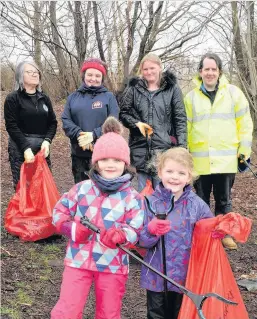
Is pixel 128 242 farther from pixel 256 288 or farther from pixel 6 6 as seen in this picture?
pixel 6 6

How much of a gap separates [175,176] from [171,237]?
0.36 m

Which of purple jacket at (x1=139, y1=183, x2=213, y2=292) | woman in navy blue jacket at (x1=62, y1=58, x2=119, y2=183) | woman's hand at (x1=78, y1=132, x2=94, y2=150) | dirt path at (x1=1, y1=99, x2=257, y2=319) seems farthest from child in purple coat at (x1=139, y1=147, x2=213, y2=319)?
woman in navy blue jacket at (x1=62, y1=58, x2=119, y2=183)

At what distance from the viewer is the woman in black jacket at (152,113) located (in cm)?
392

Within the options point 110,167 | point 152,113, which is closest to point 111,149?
point 110,167

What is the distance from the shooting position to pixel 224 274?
8.52 feet

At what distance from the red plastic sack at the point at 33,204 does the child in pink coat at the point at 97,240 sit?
180 cm

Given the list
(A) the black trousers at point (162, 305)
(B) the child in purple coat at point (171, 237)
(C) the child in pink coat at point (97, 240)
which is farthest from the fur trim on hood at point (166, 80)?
(A) the black trousers at point (162, 305)

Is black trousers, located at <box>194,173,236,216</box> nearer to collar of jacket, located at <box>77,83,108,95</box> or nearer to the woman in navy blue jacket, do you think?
the woman in navy blue jacket

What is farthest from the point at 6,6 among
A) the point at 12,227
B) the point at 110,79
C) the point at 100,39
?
the point at 12,227

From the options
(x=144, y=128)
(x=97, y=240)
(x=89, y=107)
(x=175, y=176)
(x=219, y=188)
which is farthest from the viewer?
(x=219, y=188)

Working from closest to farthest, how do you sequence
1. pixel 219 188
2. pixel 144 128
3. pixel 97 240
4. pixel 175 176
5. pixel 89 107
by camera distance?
pixel 97 240
pixel 175 176
pixel 144 128
pixel 89 107
pixel 219 188

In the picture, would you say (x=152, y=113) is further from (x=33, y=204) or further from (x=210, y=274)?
(x=210, y=274)

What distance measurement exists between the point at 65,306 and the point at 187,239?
0.78 metres

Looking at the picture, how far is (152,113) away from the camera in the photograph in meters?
3.92
